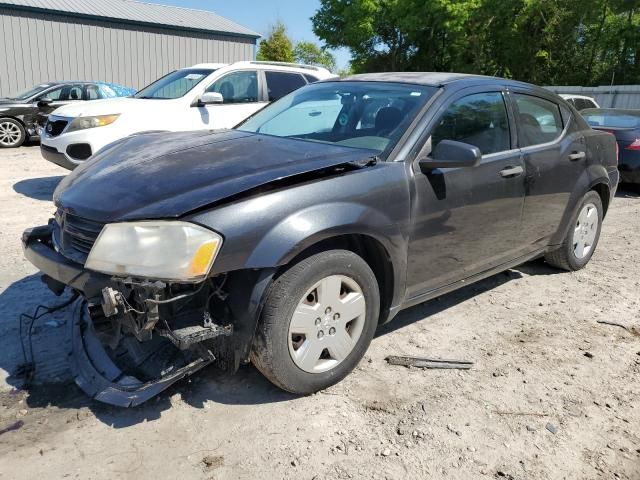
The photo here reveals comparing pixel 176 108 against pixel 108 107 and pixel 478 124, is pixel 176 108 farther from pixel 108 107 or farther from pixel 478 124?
pixel 478 124

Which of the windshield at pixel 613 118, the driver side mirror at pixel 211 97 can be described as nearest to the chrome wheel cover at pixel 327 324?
the driver side mirror at pixel 211 97

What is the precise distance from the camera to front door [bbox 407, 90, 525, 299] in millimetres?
3357

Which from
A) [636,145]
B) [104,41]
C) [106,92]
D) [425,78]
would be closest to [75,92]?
[106,92]

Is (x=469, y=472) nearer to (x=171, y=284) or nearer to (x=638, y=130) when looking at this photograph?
(x=171, y=284)

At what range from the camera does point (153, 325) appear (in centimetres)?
244

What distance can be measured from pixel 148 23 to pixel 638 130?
1834 cm

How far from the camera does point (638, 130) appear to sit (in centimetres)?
895

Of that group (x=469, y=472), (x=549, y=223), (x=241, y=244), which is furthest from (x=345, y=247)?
(x=549, y=223)

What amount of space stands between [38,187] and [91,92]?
620 cm

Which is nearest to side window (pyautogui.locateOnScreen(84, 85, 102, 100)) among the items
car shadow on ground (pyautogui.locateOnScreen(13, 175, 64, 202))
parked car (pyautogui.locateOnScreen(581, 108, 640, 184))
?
car shadow on ground (pyautogui.locateOnScreen(13, 175, 64, 202))

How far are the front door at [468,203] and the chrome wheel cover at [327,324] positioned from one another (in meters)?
0.49

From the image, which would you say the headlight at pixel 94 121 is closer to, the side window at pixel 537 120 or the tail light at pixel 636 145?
the side window at pixel 537 120

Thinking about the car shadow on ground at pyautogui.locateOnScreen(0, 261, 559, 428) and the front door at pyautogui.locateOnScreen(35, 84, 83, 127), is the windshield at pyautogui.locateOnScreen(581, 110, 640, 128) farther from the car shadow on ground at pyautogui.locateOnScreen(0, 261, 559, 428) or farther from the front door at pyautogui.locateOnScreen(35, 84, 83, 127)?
the front door at pyautogui.locateOnScreen(35, 84, 83, 127)

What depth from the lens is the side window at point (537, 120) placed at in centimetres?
416
